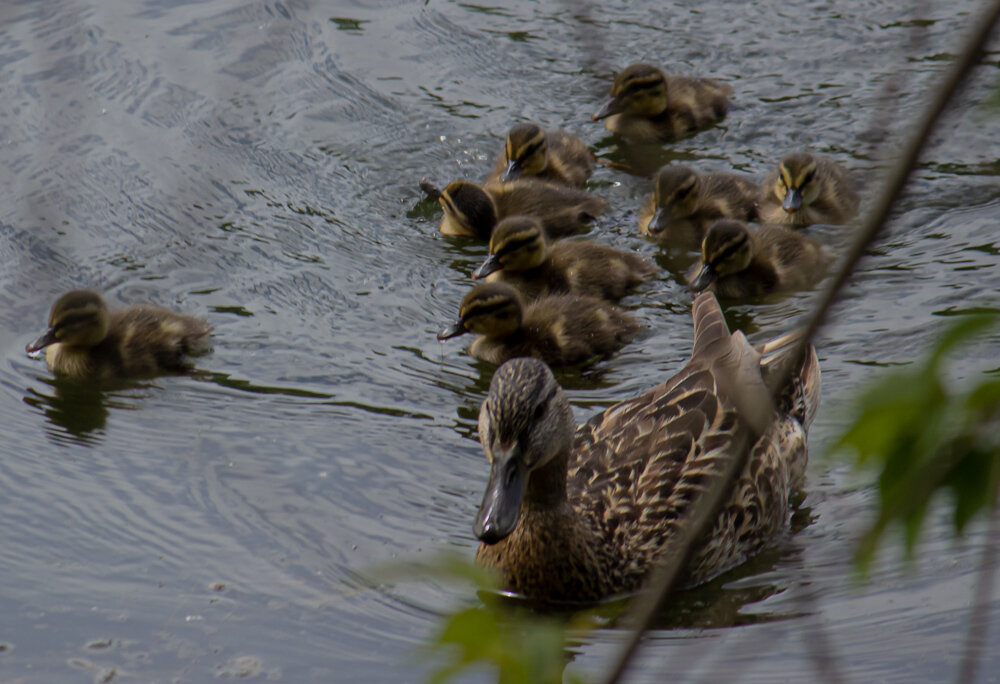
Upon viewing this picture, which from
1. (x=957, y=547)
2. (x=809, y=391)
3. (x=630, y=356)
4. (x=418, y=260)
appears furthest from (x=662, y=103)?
(x=957, y=547)

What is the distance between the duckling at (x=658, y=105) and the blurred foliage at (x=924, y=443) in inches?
175

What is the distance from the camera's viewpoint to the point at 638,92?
204 inches

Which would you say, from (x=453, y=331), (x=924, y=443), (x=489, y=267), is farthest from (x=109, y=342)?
(x=924, y=443)

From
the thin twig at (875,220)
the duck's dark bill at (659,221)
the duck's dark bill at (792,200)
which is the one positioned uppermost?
the thin twig at (875,220)

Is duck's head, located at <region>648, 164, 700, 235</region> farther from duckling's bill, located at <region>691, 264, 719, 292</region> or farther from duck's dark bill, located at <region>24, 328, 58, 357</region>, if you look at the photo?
duck's dark bill, located at <region>24, 328, 58, 357</region>

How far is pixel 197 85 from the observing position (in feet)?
18.0

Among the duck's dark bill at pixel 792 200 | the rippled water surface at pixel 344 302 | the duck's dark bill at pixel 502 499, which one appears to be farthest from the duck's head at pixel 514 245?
the duck's dark bill at pixel 502 499

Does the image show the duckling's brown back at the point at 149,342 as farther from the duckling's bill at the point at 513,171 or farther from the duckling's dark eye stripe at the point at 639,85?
the duckling's dark eye stripe at the point at 639,85

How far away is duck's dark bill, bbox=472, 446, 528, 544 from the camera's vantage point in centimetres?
242

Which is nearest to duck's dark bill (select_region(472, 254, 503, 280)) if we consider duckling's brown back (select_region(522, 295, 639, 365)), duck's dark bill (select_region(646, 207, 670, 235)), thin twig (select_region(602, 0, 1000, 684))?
duckling's brown back (select_region(522, 295, 639, 365))

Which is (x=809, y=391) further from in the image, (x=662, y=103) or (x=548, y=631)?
(x=548, y=631)

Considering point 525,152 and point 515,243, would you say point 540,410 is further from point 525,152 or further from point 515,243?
point 525,152

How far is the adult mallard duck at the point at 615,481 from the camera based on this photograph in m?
2.57

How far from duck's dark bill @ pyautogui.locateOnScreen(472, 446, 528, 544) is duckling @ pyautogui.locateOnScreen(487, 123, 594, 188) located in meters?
2.50
